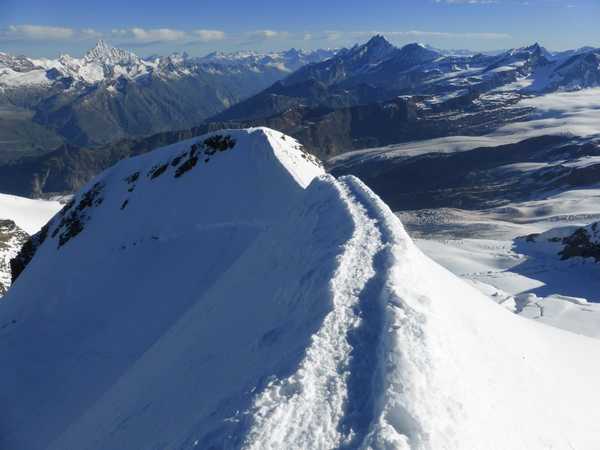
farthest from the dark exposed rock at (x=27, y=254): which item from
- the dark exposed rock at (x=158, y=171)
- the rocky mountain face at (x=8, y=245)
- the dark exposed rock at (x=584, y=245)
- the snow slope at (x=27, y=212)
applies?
the dark exposed rock at (x=584, y=245)

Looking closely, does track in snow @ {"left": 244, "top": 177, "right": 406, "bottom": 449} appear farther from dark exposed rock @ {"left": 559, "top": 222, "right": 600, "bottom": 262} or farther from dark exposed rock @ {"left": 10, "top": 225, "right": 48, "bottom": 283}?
dark exposed rock @ {"left": 559, "top": 222, "right": 600, "bottom": 262}

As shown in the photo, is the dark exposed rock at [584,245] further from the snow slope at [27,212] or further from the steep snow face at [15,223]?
the snow slope at [27,212]

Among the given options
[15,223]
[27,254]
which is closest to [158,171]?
[27,254]

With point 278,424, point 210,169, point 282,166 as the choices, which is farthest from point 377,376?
point 210,169

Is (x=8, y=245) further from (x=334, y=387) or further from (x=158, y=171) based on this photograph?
(x=334, y=387)

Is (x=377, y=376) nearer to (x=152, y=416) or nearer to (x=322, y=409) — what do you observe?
(x=322, y=409)

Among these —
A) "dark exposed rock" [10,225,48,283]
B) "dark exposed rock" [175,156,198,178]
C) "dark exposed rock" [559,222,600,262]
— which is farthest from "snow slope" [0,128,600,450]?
"dark exposed rock" [559,222,600,262]
